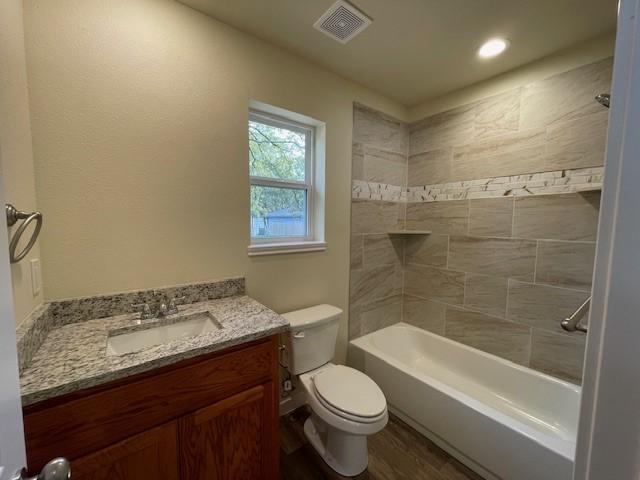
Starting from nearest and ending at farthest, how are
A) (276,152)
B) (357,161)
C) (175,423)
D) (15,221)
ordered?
(15,221), (175,423), (276,152), (357,161)

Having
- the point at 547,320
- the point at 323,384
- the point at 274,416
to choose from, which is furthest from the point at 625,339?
the point at 547,320

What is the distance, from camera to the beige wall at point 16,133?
794mm

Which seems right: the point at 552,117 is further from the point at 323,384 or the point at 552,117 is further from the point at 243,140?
the point at 323,384

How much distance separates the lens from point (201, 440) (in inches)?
37.6

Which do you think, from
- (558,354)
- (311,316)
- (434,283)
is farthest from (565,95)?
(311,316)

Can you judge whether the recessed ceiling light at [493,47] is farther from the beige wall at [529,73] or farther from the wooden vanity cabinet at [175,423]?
the wooden vanity cabinet at [175,423]

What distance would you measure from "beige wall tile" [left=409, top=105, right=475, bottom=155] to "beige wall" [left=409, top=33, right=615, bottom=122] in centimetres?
6

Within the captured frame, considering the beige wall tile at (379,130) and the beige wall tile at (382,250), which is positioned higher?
the beige wall tile at (379,130)


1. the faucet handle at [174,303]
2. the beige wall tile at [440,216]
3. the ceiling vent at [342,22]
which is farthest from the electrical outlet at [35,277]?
the beige wall tile at [440,216]

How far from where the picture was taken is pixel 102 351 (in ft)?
2.91

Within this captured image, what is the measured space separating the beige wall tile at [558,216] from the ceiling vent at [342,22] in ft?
4.99

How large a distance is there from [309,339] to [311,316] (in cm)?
14

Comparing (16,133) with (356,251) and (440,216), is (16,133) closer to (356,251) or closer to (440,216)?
(356,251)

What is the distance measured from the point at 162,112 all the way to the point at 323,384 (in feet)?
5.45
